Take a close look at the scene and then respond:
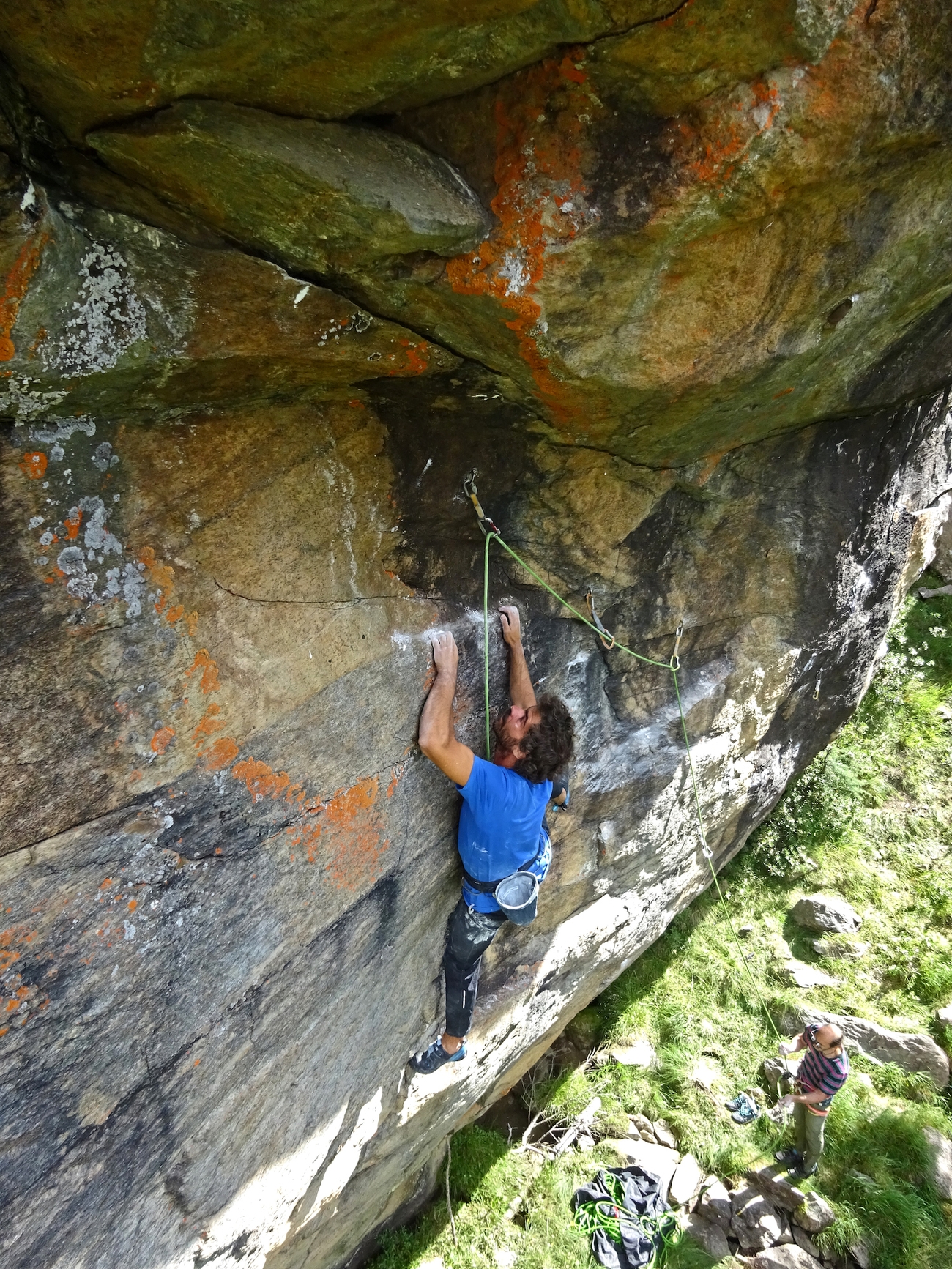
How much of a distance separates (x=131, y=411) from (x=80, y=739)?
96 cm

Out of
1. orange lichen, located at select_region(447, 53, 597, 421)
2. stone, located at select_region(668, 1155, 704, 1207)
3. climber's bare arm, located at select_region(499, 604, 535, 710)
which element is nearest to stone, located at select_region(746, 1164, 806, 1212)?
stone, located at select_region(668, 1155, 704, 1207)

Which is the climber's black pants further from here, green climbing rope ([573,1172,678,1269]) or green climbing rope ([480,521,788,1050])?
green climbing rope ([573,1172,678,1269])

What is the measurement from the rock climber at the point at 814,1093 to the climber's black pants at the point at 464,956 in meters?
2.52

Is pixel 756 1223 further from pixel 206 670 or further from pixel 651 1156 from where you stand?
pixel 206 670

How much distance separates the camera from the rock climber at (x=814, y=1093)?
475cm

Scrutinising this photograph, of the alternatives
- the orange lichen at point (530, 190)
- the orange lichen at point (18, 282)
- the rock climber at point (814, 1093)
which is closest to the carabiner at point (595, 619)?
the orange lichen at point (530, 190)

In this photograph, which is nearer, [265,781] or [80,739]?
[80,739]

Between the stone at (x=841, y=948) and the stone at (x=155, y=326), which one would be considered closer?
the stone at (x=155, y=326)

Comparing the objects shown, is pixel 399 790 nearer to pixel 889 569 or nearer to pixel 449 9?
pixel 449 9

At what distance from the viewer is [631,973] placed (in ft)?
20.2

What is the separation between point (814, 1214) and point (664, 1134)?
104 cm

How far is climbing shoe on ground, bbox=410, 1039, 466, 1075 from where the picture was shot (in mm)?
3857

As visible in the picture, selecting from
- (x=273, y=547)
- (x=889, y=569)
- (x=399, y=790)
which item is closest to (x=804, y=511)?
(x=889, y=569)

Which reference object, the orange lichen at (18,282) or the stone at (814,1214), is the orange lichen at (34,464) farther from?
the stone at (814,1214)
